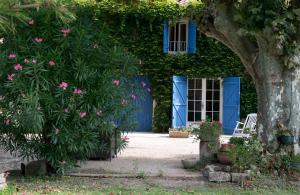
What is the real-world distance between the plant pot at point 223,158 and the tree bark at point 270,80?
78 centimetres

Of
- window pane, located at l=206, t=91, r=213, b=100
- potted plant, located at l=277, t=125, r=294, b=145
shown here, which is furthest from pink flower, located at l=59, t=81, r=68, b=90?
window pane, located at l=206, t=91, r=213, b=100

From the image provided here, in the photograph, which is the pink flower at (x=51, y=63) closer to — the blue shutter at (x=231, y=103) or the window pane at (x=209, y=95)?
the blue shutter at (x=231, y=103)

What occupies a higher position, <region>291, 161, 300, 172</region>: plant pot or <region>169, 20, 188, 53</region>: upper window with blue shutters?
<region>169, 20, 188, 53</region>: upper window with blue shutters

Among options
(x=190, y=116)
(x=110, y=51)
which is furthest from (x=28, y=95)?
(x=190, y=116)

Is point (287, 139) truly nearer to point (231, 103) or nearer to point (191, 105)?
point (231, 103)

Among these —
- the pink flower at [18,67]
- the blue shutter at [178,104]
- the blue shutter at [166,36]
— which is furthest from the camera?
the blue shutter at [166,36]

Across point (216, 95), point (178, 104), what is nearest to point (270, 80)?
point (178, 104)

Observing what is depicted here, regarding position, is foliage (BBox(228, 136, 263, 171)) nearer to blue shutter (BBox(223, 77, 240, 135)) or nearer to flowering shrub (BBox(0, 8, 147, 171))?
flowering shrub (BBox(0, 8, 147, 171))

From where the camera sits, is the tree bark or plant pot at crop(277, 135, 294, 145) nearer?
plant pot at crop(277, 135, 294, 145)

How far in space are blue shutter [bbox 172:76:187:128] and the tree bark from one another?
32.2 ft

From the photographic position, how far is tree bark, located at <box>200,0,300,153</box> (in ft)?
27.9

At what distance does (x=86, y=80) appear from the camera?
774 centimetres

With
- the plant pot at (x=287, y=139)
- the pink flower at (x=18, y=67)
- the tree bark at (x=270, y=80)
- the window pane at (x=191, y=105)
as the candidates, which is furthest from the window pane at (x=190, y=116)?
the pink flower at (x=18, y=67)

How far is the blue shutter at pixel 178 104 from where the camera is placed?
1873 centimetres
